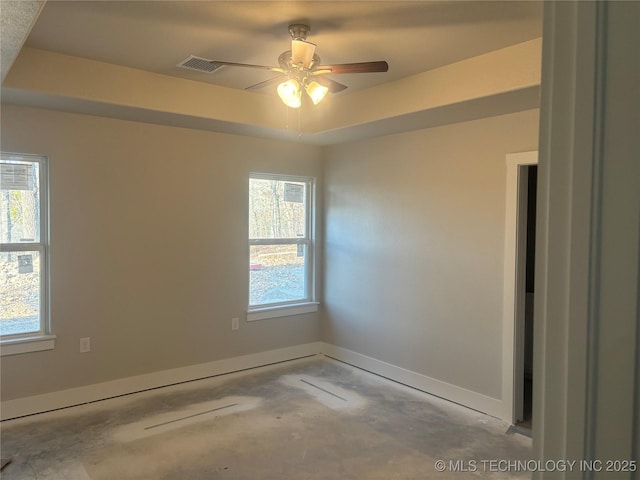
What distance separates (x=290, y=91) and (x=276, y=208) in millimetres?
2390

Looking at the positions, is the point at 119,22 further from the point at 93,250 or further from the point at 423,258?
the point at 423,258

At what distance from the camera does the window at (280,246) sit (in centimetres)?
498

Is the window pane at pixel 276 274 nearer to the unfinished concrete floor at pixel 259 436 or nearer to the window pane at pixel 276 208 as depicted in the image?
the window pane at pixel 276 208

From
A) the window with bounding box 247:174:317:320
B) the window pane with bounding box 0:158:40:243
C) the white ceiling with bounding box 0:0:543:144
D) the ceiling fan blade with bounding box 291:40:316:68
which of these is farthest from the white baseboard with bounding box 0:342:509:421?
the ceiling fan blade with bounding box 291:40:316:68

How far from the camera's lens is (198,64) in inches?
137

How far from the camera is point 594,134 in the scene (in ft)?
1.56

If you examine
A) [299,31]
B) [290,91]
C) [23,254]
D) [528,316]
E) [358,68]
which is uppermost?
[299,31]

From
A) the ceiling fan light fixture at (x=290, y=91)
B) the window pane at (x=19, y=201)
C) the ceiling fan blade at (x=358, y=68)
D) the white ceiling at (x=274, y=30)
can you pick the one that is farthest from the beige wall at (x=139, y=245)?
the ceiling fan blade at (x=358, y=68)

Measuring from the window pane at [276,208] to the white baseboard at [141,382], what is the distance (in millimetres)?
1318

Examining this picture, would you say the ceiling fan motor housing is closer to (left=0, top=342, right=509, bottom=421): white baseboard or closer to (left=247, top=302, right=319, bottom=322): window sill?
(left=247, top=302, right=319, bottom=322): window sill

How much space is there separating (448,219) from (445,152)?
1.96 ft

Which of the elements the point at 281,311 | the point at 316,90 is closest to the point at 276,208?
the point at 281,311

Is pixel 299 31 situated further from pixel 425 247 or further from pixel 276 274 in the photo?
pixel 276 274

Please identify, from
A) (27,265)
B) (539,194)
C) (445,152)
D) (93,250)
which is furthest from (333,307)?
(539,194)
